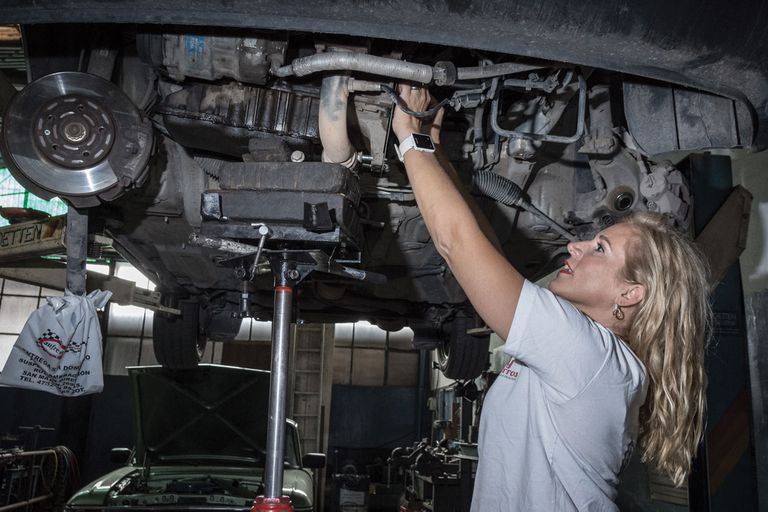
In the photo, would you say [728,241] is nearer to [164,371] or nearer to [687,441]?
[687,441]

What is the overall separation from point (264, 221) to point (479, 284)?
765 millimetres

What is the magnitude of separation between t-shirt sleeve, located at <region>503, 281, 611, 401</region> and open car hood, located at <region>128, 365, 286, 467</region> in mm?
3515

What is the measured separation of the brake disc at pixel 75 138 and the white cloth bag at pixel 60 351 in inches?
23.0

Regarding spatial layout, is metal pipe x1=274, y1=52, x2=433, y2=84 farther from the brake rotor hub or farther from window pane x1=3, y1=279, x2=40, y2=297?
window pane x1=3, y1=279, x2=40, y2=297

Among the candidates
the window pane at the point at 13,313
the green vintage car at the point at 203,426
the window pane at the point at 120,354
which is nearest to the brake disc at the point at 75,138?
the green vintage car at the point at 203,426

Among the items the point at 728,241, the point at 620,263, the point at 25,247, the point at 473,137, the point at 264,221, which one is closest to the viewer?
the point at 620,263

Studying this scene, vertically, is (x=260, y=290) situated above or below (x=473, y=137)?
below

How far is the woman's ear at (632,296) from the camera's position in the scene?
137cm

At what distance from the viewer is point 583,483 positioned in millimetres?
1231

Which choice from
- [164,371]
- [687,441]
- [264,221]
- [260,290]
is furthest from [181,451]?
[687,441]

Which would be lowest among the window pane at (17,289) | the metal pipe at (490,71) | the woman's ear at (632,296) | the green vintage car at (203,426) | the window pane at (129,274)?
the green vintage car at (203,426)

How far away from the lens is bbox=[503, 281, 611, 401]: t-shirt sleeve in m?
1.14

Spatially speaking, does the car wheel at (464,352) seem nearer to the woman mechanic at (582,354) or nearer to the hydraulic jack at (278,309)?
the hydraulic jack at (278,309)

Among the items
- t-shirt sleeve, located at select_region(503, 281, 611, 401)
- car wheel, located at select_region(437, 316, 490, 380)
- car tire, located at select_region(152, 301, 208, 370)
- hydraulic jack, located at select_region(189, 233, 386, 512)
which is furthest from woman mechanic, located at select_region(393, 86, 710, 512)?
car tire, located at select_region(152, 301, 208, 370)
